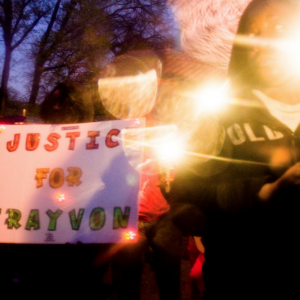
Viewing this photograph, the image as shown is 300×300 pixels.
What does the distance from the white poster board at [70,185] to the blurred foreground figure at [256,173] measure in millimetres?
598

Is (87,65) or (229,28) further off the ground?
(87,65)

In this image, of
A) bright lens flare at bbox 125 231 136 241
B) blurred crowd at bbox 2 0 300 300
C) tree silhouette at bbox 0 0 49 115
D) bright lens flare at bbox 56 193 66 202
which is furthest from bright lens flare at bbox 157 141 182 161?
tree silhouette at bbox 0 0 49 115

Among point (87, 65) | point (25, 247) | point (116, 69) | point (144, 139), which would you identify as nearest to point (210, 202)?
point (144, 139)

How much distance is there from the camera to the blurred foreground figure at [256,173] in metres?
1.00

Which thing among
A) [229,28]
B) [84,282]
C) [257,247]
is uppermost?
[229,28]

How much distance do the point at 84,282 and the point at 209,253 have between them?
146cm

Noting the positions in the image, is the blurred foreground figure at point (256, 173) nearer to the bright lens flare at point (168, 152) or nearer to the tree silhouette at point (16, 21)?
the bright lens flare at point (168, 152)

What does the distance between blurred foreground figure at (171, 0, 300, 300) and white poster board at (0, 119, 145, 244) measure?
23.5 inches

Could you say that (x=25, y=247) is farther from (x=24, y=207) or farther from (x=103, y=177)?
(x=103, y=177)

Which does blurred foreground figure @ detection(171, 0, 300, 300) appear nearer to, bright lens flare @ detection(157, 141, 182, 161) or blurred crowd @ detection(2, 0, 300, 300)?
blurred crowd @ detection(2, 0, 300, 300)

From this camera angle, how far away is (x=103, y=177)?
1788 mm

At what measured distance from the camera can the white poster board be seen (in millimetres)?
1724

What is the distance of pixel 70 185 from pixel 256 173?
113 centimetres

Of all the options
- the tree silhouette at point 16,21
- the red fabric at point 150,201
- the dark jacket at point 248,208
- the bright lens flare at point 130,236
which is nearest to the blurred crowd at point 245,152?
the dark jacket at point 248,208
